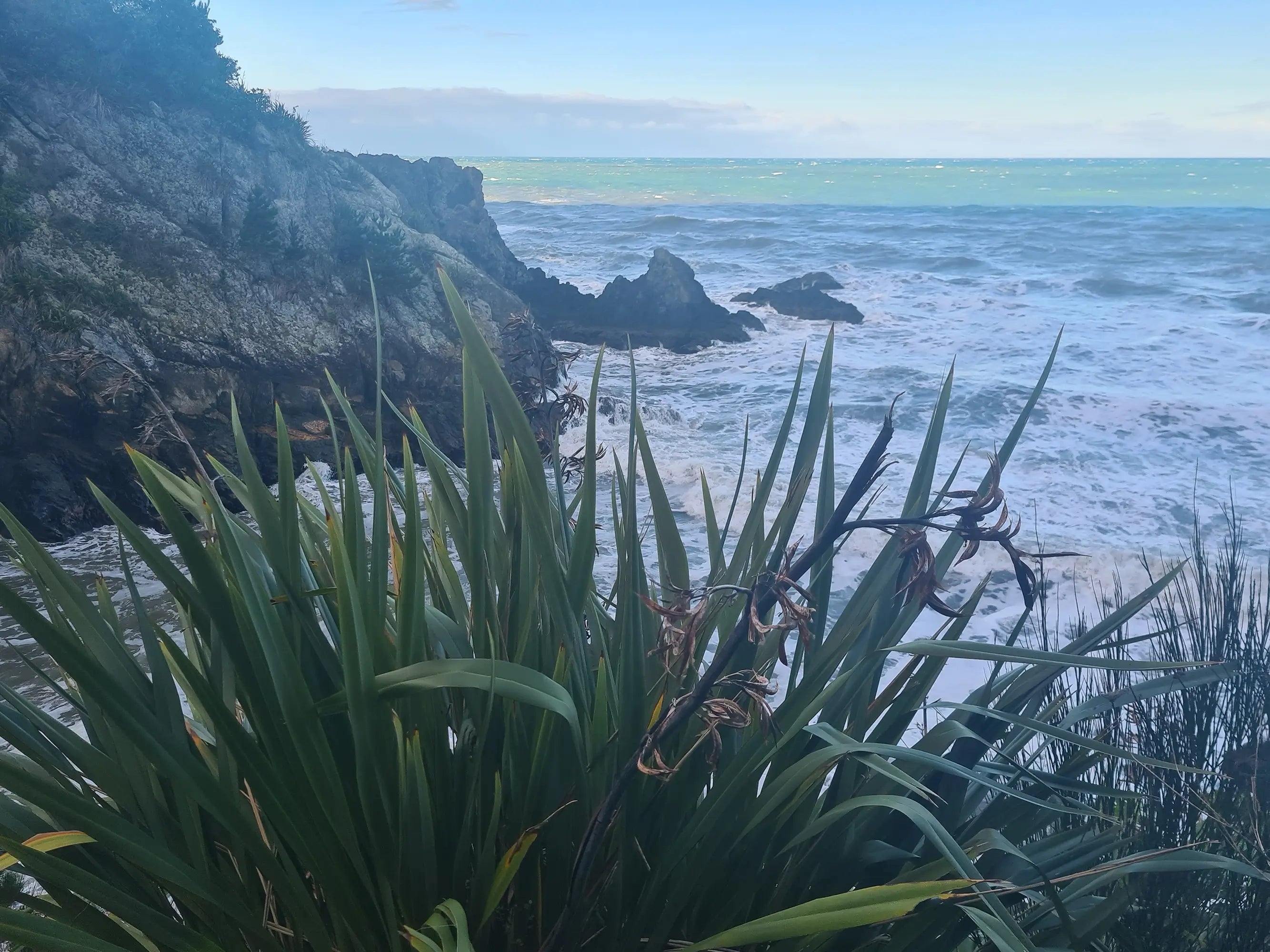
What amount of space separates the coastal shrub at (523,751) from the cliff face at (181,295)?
2760 millimetres

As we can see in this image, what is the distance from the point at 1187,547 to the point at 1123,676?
3.41m

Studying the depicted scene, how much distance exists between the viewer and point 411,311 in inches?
207

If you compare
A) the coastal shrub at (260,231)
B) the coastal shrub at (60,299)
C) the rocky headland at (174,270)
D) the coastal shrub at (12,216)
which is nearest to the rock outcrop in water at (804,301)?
the rocky headland at (174,270)

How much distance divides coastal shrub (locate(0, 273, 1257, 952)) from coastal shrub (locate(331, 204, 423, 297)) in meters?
4.68

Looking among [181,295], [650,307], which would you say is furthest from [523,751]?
[650,307]

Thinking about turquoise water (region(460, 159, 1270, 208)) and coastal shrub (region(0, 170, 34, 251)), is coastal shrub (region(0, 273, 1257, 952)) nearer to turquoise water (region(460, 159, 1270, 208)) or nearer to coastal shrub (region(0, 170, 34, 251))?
coastal shrub (region(0, 170, 34, 251))

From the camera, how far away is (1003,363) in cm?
822

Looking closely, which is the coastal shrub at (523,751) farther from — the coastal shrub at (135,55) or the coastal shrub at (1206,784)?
the coastal shrub at (135,55)

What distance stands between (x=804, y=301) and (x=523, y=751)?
1010 cm

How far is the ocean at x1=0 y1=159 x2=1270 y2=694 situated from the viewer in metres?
4.51

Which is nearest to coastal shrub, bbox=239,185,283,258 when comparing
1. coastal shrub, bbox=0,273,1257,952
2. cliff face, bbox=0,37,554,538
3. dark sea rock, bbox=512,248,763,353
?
cliff face, bbox=0,37,554,538

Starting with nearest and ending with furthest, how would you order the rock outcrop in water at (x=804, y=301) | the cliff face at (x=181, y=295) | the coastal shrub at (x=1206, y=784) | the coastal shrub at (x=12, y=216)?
the coastal shrub at (x=1206, y=784), the cliff face at (x=181, y=295), the coastal shrub at (x=12, y=216), the rock outcrop in water at (x=804, y=301)

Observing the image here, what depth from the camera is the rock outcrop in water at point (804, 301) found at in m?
10.1

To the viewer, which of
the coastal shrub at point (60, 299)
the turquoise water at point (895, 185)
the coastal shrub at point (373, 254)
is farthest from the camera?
the turquoise water at point (895, 185)
